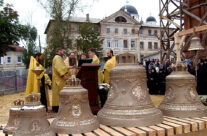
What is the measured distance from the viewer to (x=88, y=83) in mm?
5297

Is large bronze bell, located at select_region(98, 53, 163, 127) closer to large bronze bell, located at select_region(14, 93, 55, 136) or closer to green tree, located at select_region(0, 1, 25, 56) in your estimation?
large bronze bell, located at select_region(14, 93, 55, 136)

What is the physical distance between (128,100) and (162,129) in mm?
667

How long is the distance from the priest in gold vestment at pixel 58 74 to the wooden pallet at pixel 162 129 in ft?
10.2

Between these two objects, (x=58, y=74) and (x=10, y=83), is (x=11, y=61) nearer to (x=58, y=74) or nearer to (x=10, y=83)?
(x=10, y=83)

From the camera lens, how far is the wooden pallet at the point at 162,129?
3.11 metres

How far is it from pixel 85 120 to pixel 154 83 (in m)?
10.9

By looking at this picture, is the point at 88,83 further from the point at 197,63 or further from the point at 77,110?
the point at 197,63

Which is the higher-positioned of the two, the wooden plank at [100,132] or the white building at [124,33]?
the white building at [124,33]

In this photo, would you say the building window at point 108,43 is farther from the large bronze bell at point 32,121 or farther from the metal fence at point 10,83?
the large bronze bell at point 32,121

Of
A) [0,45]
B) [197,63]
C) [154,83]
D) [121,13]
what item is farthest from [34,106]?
[121,13]

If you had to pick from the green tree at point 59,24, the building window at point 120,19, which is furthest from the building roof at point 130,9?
the green tree at point 59,24

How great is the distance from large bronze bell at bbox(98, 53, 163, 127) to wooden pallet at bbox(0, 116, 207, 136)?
0.38ft

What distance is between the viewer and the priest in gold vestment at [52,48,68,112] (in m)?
6.34

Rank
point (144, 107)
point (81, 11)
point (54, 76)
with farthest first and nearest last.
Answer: point (81, 11)
point (54, 76)
point (144, 107)
